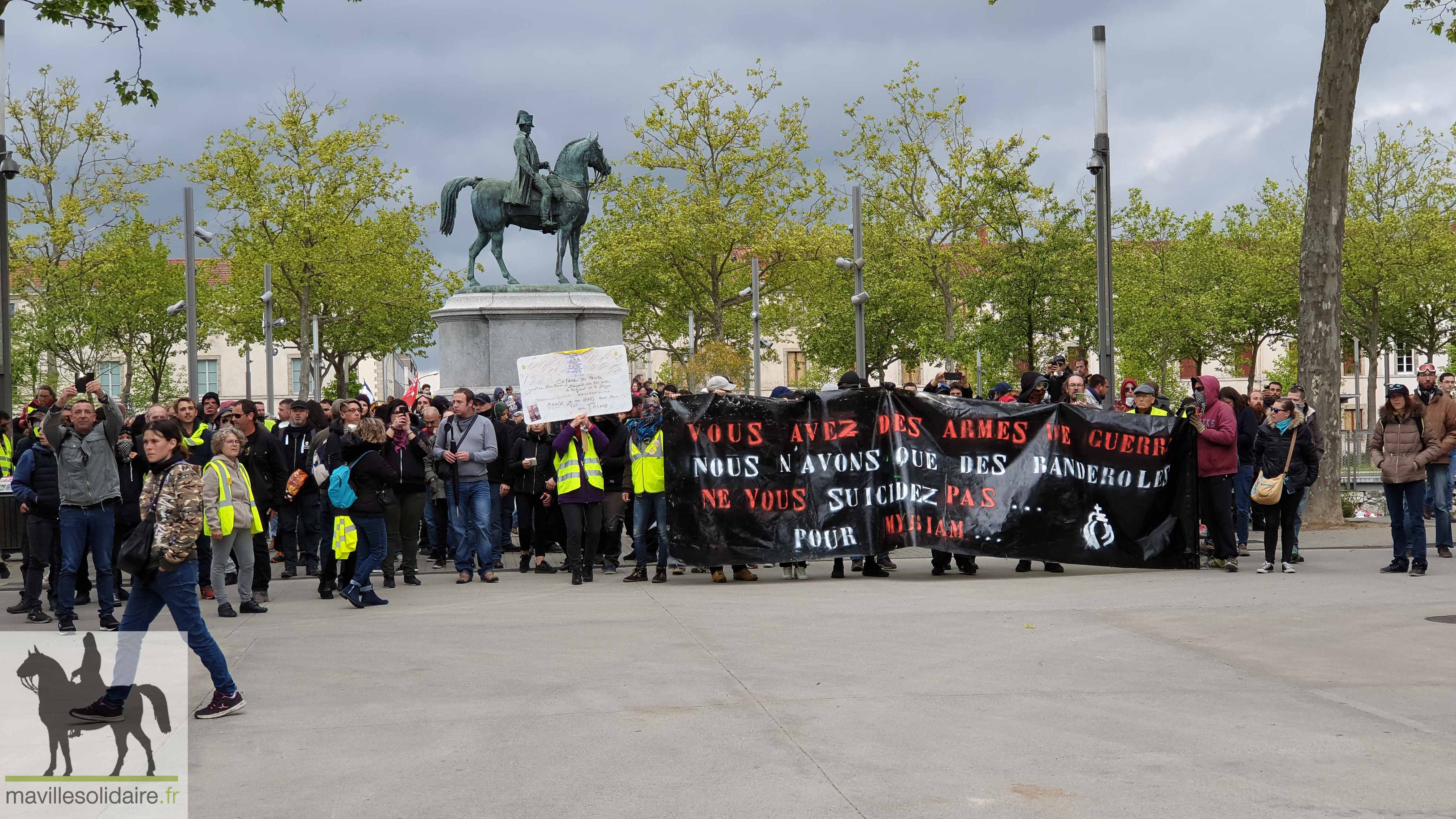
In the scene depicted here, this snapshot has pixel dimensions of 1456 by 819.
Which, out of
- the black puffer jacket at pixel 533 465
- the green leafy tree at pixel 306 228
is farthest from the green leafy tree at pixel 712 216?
the black puffer jacket at pixel 533 465

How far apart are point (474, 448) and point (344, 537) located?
2.03 metres

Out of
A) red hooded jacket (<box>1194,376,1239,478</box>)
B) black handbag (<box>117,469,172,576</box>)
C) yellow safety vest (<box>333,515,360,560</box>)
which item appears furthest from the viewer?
red hooded jacket (<box>1194,376,1239,478</box>)

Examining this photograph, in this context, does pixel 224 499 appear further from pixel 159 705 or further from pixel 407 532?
pixel 159 705

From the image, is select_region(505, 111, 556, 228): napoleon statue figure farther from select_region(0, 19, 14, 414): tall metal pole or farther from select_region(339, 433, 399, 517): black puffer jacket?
select_region(339, 433, 399, 517): black puffer jacket

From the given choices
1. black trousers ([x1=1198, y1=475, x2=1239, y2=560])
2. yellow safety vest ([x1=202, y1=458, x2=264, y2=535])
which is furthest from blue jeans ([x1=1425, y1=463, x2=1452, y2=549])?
yellow safety vest ([x1=202, y1=458, x2=264, y2=535])

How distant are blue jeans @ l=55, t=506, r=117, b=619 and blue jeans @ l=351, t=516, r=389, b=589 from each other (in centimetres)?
186

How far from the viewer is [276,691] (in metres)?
7.83

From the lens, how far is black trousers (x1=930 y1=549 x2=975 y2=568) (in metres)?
13.5

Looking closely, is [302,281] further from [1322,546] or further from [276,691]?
[276,691]

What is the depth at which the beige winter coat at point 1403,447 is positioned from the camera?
1293 centimetres

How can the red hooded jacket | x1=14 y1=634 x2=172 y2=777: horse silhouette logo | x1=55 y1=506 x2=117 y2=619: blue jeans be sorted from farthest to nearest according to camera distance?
1. the red hooded jacket
2. x1=55 y1=506 x2=117 y2=619: blue jeans
3. x1=14 y1=634 x2=172 y2=777: horse silhouette logo

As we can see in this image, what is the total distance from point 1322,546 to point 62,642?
12322 mm

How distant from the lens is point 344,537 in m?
12.0

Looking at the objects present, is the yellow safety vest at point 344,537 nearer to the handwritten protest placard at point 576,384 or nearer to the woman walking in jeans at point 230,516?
the woman walking in jeans at point 230,516
